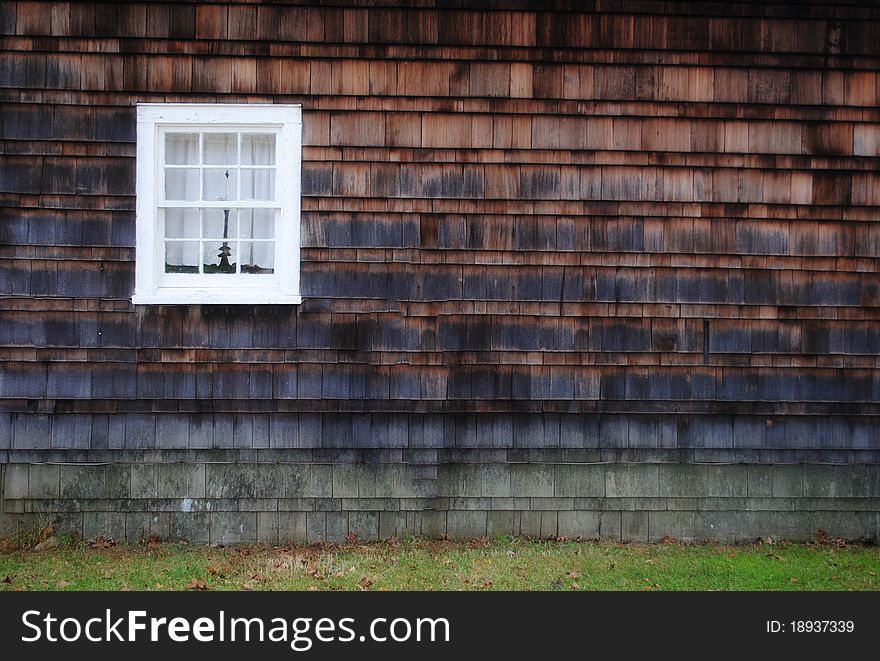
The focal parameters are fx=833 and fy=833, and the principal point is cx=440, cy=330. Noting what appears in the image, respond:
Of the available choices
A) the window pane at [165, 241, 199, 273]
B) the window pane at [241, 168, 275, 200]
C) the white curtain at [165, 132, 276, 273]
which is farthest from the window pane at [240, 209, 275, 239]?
the window pane at [165, 241, 199, 273]

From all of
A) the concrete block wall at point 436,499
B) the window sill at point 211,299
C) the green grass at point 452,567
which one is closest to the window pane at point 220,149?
the window sill at point 211,299

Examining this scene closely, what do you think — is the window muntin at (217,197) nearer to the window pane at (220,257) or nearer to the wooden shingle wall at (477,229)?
the window pane at (220,257)

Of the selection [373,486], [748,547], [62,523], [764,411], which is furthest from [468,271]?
[62,523]

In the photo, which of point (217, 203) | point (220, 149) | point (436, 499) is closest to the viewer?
point (217, 203)

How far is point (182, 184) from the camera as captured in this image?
6176 millimetres

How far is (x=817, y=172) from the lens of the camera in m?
6.23

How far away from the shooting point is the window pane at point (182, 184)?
20.2 ft

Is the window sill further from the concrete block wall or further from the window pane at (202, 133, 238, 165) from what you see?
the concrete block wall

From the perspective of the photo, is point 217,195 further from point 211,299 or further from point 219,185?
point 211,299

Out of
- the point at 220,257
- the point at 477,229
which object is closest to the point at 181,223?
the point at 220,257

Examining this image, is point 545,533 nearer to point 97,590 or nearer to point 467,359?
point 467,359

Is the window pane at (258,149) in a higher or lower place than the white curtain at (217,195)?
higher

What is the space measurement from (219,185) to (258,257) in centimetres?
60

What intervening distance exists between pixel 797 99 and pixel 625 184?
1431 millimetres
